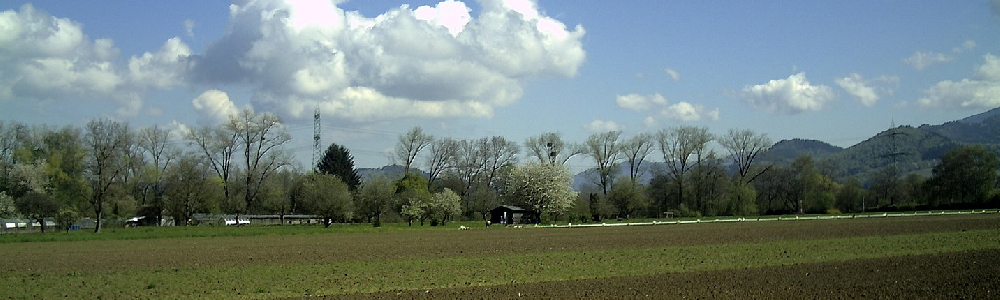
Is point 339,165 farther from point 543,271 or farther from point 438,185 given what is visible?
point 543,271

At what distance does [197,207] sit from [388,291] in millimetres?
79267

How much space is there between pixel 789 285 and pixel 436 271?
39.6 ft

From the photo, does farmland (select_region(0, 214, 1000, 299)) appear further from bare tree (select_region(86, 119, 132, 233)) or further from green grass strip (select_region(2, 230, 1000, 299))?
bare tree (select_region(86, 119, 132, 233))

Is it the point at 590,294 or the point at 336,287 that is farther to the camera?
the point at 336,287

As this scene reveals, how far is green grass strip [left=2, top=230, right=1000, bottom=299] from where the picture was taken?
73.7ft

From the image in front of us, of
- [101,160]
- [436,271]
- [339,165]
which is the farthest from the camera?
[339,165]

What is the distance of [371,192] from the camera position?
10281 centimetres

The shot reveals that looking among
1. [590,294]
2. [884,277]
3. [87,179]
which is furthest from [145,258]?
[87,179]

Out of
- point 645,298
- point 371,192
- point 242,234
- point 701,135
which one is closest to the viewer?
point 645,298

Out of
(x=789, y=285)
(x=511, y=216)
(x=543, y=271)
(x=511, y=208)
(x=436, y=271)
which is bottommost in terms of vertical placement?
(x=789, y=285)

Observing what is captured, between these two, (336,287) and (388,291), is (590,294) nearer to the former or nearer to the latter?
(388,291)

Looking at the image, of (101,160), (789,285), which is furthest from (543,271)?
(101,160)

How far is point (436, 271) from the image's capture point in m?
27.3

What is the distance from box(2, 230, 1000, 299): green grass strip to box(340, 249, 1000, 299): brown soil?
183 cm
